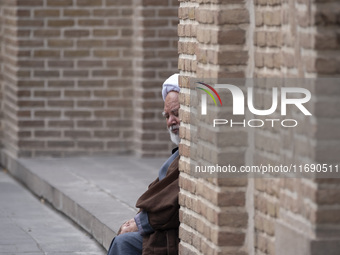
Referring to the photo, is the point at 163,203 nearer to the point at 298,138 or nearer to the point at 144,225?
the point at 144,225

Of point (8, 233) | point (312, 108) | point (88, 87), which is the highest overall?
point (312, 108)

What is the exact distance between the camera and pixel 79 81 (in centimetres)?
1112

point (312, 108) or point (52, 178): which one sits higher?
point (312, 108)

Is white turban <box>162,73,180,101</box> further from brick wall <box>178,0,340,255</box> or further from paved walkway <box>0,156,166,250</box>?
paved walkway <box>0,156,166,250</box>

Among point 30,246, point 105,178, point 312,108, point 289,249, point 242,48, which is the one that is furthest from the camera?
point 105,178

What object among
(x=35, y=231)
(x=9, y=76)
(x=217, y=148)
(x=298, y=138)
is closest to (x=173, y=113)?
(x=217, y=148)

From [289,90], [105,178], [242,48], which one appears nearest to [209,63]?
[242,48]

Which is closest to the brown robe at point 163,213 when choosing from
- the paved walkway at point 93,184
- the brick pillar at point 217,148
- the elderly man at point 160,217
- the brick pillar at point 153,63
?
the elderly man at point 160,217

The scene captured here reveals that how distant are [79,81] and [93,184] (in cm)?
202

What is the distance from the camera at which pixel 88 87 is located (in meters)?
11.1

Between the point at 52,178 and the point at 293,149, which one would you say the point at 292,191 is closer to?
the point at 293,149

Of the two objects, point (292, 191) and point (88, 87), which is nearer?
point (292, 191)

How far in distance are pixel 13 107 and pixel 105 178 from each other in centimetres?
216

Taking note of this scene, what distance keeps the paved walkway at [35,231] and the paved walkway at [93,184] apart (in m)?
0.09
